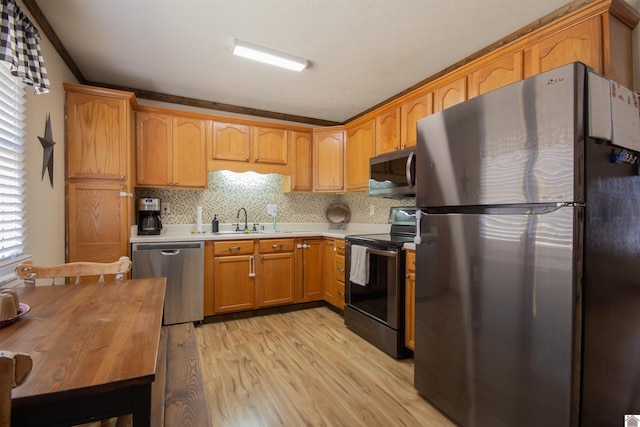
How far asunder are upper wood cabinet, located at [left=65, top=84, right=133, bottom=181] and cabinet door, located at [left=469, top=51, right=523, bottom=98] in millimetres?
2936

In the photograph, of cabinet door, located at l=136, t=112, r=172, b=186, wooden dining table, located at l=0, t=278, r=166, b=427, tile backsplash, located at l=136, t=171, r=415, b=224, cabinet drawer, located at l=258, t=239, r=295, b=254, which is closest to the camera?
wooden dining table, located at l=0, t=278, r=166, b=427

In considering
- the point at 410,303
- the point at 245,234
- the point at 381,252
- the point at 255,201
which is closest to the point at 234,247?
the point at 245,234

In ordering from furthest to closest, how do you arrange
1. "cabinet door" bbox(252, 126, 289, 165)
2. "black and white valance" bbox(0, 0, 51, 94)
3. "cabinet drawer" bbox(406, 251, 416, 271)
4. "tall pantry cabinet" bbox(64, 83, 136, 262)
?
1. "cabinet door" bbox(252, 126, 289, 165)
2. "tall pantry cabinet" bbox(64, 83, 136, 262)
3. "cabinet drawer" bbox(406, 251, 416, 271)
4. "black and white valance" bbox(0, 0, 51, 94)

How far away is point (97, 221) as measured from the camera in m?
2.69

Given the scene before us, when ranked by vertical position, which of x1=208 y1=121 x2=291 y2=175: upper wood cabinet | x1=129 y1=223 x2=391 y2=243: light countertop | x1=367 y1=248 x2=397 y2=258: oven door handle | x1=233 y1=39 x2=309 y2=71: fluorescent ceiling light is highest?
x1=233 y1=39 x2=309 y2=71: fluorescent ceiling light

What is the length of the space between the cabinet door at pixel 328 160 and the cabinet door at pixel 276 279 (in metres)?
1.01

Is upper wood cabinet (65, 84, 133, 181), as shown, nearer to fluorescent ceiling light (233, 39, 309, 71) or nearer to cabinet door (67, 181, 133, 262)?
cabinet door (67, 181, 133, 262)

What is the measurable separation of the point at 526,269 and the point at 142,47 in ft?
9.78

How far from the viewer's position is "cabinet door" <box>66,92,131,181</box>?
8.59ft

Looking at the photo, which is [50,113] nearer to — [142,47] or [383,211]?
[142,47]

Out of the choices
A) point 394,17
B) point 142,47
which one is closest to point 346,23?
point 394,17

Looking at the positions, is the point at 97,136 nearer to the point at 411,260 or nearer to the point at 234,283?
the point at 234,283

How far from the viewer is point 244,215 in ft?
12.6

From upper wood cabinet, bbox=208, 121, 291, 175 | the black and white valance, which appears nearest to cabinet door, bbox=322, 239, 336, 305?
upper wood cabinet, bbox=208, 121, 291, 175
